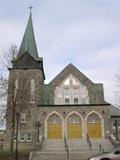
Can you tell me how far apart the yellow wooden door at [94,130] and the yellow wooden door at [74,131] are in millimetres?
1327

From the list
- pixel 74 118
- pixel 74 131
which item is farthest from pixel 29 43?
pixel 74 131

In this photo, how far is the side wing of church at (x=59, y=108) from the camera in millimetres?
47219

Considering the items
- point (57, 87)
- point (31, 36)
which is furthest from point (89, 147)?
point (31, 36)

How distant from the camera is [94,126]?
47531 mm

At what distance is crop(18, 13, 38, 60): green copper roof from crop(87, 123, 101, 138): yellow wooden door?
1403 centimetres

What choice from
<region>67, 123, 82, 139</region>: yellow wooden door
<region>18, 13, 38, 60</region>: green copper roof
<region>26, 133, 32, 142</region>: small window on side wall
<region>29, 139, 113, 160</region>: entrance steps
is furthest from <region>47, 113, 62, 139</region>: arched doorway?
<region>18, 13, 38, 60</region>: green copper roof

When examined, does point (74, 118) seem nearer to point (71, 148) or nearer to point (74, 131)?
point (74, 131)

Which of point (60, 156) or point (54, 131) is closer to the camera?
point (60, 156)

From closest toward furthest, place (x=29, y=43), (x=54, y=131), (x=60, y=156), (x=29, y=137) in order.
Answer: (x=60, y=156) → (x=54, y=131) → (x=29, y=137) → (x=29, y=43)

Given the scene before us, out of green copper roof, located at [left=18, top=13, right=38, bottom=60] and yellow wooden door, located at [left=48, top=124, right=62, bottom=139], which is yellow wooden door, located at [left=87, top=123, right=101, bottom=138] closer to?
yellow wooden door, located at [left=48, top=124, right=62, bottom=139]

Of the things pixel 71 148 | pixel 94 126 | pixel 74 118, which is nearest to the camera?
pixel 71 148

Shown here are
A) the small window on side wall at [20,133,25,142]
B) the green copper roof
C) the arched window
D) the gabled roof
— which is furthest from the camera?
the green copper roof

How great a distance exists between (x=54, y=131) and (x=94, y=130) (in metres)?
5.79

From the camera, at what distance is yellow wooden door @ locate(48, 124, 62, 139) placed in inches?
1857
